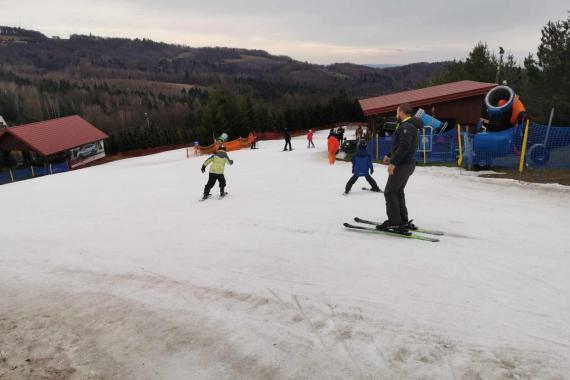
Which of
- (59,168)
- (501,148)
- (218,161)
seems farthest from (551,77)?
(59,168)

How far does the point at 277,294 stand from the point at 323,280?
61 cm

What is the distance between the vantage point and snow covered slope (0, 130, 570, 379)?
3010 millimetres

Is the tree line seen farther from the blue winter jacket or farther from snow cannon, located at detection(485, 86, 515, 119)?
the blue winter jacket

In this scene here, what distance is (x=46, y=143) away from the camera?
31641 millimetres

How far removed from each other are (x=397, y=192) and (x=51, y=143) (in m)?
34.6

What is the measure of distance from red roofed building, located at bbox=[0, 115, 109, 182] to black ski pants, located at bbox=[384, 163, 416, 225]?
30831 mm

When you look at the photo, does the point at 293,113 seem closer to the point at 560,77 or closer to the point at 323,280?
the point at 560,77

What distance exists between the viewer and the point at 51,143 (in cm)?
3200

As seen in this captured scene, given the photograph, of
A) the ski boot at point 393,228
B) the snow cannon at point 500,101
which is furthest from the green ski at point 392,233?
the snow cannon at point 500,101

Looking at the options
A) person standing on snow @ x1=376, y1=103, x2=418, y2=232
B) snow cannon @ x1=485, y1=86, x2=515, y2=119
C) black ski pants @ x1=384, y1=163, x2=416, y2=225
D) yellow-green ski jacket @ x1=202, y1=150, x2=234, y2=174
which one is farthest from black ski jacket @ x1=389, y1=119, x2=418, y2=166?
snow cannon @ x1=485, y1=86, x2=515, y2=119

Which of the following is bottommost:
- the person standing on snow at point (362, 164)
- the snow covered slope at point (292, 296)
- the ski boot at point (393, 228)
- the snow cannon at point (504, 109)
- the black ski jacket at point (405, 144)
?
the snow covered slope at point (292, 296)

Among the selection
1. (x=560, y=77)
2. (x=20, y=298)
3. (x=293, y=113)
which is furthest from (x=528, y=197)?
(x=293, y=113)

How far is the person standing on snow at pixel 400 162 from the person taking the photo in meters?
5.30

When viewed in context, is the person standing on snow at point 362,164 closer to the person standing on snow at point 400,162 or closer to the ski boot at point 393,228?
the ski boot at point 393,228
